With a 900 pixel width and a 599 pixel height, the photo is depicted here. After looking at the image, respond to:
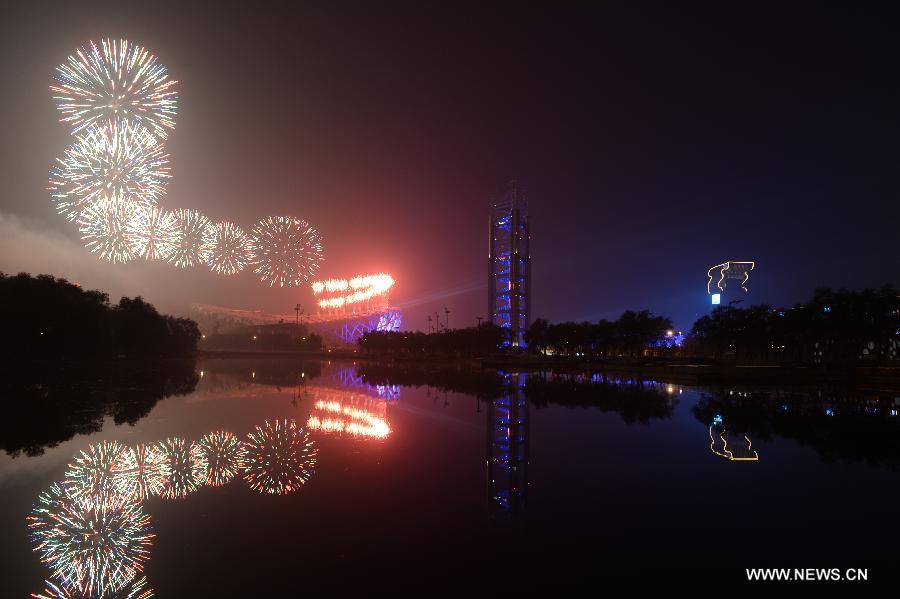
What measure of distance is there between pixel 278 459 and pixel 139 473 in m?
2.74

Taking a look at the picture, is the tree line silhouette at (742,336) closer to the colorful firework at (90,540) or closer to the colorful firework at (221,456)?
the colorful firework at (221,456)

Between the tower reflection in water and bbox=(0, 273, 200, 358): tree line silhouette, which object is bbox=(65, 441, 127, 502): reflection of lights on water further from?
bbox=(0, 273, 200, 358): tree line silhouette

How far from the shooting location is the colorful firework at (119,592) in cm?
552

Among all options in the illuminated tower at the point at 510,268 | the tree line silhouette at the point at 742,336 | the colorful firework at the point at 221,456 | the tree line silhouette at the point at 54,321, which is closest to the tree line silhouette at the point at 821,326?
the tree line silhouette at the point at 742,336

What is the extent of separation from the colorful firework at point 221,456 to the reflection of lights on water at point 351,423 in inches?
110

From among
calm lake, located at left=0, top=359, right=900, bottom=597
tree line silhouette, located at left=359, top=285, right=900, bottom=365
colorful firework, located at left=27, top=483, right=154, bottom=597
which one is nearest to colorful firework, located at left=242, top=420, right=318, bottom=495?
calm lake, located at left=0, top=359, right=900, bottom=597

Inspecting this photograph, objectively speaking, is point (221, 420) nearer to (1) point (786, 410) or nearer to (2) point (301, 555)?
(2) point (301, 555)

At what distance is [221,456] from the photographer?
38.6 ft

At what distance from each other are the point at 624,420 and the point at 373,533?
44.7 ft

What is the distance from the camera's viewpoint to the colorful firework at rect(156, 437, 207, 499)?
9234 mm

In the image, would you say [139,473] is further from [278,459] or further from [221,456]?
[278,459]

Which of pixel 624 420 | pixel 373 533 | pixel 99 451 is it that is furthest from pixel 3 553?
pixel 624 420

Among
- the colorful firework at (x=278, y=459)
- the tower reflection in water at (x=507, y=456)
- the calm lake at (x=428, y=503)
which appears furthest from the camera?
the colorful firework at (x=278, y=459)

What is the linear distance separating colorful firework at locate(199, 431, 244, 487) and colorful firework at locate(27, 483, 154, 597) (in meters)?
1.85
